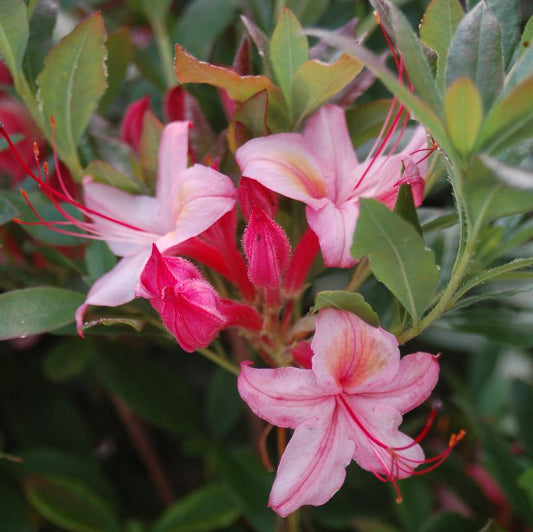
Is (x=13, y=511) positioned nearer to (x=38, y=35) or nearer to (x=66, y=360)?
(x=66, y=360)

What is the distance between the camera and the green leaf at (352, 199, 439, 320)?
575 millimetres

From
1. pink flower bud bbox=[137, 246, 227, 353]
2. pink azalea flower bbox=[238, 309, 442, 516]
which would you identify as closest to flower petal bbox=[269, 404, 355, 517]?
pink azalea flower bbox=[238, 309, 442, 516]

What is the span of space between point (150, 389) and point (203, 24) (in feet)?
1.90

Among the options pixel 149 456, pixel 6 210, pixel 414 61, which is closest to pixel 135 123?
pixel 6 210

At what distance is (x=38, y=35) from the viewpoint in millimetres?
857

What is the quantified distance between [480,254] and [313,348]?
236 mm

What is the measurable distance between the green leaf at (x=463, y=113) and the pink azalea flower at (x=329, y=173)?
0.31 feet

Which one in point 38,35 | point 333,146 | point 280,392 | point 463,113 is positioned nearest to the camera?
point 463,113

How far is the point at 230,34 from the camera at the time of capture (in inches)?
48.1

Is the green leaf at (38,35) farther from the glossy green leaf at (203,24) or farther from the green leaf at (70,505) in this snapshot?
the green leaf at (70,505)

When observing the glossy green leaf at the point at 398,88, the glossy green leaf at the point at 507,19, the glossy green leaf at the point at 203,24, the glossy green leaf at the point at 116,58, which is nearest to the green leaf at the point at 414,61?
the glossy green leaf at the point at 398,88

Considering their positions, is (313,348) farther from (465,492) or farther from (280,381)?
(465,492)

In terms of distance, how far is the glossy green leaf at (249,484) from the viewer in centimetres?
91

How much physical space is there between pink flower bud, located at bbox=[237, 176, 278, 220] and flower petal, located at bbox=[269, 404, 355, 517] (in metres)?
0.20
